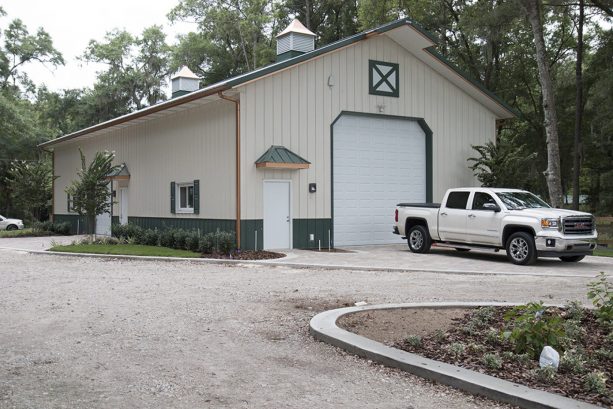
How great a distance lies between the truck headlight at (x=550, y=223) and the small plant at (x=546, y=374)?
9.57 meters

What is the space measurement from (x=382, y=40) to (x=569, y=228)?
954cm

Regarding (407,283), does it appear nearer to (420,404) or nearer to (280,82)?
(420,404)

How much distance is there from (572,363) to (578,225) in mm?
9952

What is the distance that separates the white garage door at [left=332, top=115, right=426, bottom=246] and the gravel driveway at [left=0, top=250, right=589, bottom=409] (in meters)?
7.24

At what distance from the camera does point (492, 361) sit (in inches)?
207

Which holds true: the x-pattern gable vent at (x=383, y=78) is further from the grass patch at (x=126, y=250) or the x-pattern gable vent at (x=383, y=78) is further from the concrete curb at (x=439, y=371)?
the concrete curb at (x=439, y=371)

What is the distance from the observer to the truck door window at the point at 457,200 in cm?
1592

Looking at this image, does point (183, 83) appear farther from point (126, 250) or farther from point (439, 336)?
point (439, 336)

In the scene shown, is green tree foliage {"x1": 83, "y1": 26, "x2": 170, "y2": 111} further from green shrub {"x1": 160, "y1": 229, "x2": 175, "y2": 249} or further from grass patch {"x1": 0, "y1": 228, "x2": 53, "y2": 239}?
green shrub {"x1": 160, "y1": 229, "x2": 175, "y2": 249}

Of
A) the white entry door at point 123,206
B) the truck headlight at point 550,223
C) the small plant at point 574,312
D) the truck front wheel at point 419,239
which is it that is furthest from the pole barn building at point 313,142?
the small plant at point 574,312

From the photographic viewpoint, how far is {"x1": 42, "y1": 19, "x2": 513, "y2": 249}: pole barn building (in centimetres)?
1756

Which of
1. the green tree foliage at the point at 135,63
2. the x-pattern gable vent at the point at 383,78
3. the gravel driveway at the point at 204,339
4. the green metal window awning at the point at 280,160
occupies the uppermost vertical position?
the green tree foliage at the point at 135,63

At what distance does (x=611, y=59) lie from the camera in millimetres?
29984

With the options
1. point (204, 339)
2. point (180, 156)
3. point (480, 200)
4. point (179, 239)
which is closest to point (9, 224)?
point (180, 156)
